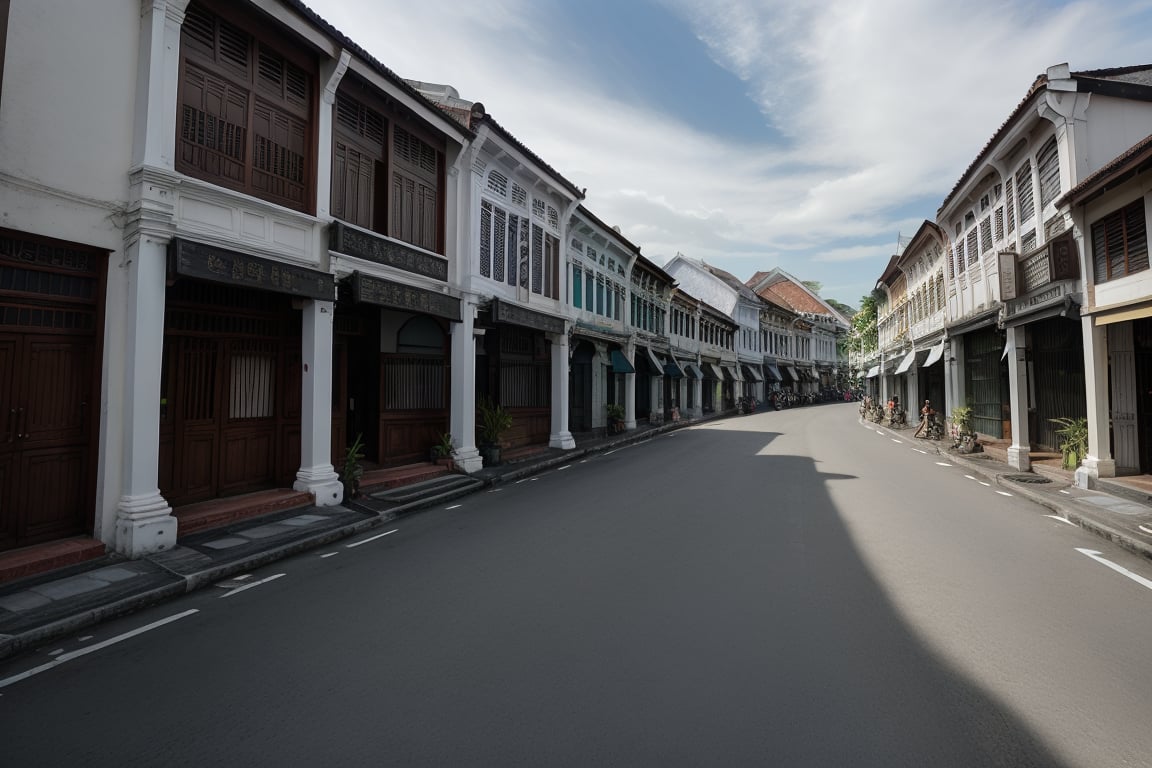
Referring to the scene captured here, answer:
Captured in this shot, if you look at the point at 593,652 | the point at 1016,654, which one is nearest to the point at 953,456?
the point at 1016,654

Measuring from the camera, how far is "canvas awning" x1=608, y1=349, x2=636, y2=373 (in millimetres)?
23312

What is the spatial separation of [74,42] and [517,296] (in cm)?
983

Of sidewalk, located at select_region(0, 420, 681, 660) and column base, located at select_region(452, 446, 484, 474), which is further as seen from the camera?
column base, located at select_region(452, 446, 484, 474)

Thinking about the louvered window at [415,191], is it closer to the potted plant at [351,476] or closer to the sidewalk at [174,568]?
the potted plant at [351,476]

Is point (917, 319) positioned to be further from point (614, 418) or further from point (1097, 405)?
point (1097, 405)

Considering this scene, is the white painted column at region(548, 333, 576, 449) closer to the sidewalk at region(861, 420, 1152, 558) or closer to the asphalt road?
the asphalt road

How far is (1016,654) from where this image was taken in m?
4.13

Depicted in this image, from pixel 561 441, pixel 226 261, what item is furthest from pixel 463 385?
pixel 226 261

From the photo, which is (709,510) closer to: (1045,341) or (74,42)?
(74,42)

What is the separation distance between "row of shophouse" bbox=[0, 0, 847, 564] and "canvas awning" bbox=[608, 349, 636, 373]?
7.98 meters

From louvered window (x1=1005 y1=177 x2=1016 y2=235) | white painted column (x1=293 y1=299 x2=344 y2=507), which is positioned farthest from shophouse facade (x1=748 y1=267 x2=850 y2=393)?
white painted column (x1=293 y1=299 x2=344 y2=507)

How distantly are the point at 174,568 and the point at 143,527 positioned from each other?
2.63 ft

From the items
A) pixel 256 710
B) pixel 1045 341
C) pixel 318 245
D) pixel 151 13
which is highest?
pixel 151 13

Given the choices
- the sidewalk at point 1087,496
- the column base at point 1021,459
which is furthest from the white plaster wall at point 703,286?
the column base at point 1021,459
